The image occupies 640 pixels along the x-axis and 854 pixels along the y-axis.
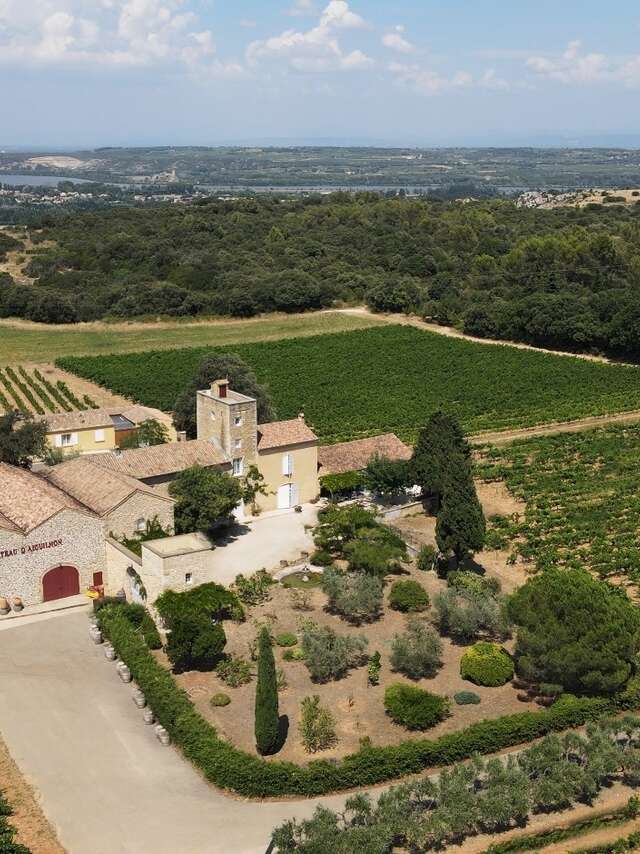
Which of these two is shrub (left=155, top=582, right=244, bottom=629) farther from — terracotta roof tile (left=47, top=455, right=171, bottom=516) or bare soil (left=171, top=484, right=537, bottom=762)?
terracotta roof tile (left=47, top=455, right=171, bottom=516)

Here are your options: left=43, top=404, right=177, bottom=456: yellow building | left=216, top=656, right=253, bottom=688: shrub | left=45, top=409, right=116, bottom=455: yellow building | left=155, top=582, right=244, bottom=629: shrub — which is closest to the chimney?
left=43, top=404, right=177, bottom=456: yellow building

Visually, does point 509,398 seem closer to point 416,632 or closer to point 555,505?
point 555,505

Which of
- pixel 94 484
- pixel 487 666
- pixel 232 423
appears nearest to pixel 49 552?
pixel 94 484

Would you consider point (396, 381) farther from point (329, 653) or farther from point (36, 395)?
point (329, 653)

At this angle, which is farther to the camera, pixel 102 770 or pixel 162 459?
pixel 162 459

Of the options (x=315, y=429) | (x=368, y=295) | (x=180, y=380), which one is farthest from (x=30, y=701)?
(x=368, y=295)

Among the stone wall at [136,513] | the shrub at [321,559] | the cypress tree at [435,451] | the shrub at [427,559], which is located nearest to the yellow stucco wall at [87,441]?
the stone wall at [136,513]

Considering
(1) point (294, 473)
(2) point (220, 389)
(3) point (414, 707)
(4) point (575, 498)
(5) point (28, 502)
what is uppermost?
(2) point (220, 389)
